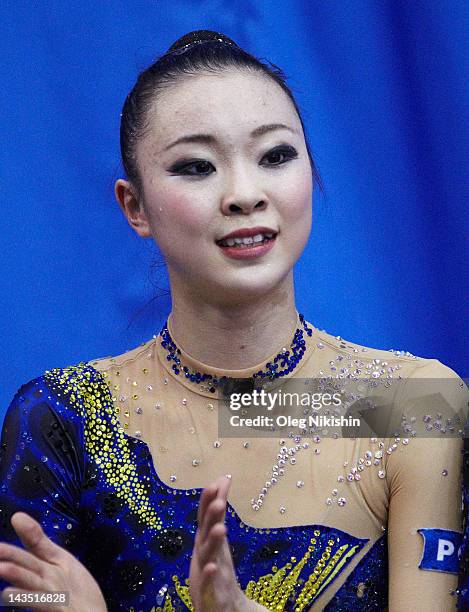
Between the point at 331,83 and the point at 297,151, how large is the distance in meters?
0.92

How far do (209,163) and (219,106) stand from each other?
0.11m

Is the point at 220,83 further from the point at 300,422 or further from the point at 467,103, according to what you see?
the point at 467,103

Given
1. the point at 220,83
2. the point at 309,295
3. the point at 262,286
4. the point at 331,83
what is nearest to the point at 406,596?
the point at 262,286

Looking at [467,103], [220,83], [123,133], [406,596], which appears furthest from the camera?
[467,103]

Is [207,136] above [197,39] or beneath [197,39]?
beneath

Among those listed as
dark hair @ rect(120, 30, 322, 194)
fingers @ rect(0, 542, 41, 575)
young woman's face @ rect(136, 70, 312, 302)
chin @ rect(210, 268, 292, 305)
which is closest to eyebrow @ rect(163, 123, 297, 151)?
young woman's face @ rect(136, 70, 312, 302)

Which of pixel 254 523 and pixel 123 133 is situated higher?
pixel 123 133

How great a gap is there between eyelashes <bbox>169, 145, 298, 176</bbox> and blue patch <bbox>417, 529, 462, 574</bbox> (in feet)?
2.26

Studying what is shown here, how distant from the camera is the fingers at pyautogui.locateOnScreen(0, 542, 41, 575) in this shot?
1669 mm

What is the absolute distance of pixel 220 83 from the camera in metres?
2.11

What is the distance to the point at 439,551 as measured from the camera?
6.50 ft

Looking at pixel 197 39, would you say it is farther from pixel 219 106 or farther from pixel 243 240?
pixel 243 240

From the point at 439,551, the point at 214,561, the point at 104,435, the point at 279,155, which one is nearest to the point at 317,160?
the point at 279,155

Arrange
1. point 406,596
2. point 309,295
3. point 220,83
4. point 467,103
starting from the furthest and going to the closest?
point 309,295 < point 467,103 < point 220,83 < point 406,596
